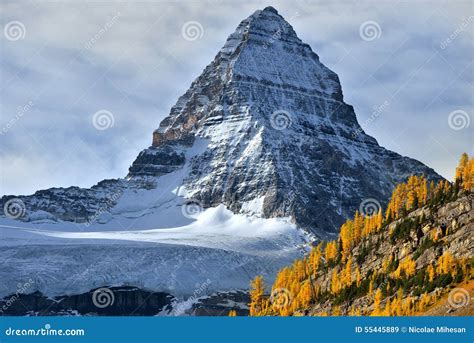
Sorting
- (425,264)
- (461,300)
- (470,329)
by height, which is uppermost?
(425,264)

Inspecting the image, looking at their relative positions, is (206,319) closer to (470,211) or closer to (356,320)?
(356,320)

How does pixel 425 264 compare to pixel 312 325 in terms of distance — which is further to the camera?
pixel 425 264

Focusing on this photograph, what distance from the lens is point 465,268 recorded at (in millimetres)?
175500

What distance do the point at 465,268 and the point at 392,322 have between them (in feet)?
104

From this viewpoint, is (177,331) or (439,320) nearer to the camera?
(177,331)

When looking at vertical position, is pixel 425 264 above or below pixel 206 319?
above

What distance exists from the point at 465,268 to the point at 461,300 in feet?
44.7

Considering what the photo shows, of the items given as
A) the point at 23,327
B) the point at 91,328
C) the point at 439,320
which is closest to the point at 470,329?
the point at 439,320

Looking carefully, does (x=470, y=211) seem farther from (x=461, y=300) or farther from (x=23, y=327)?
(x=23, y=327)

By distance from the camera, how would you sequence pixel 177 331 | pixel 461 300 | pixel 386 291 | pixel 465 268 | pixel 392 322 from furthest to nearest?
1. pixel 386 291
2. pixel 465 268
3. pixel 461 300
4. pixel 392 322
5. pixel 177 331

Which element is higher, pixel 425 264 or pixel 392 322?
pixel 425 264

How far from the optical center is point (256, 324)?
142 m

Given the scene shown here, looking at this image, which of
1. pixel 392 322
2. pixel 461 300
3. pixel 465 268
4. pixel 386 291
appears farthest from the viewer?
pixel 386 291

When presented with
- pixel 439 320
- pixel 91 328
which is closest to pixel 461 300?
pixel 439 320
